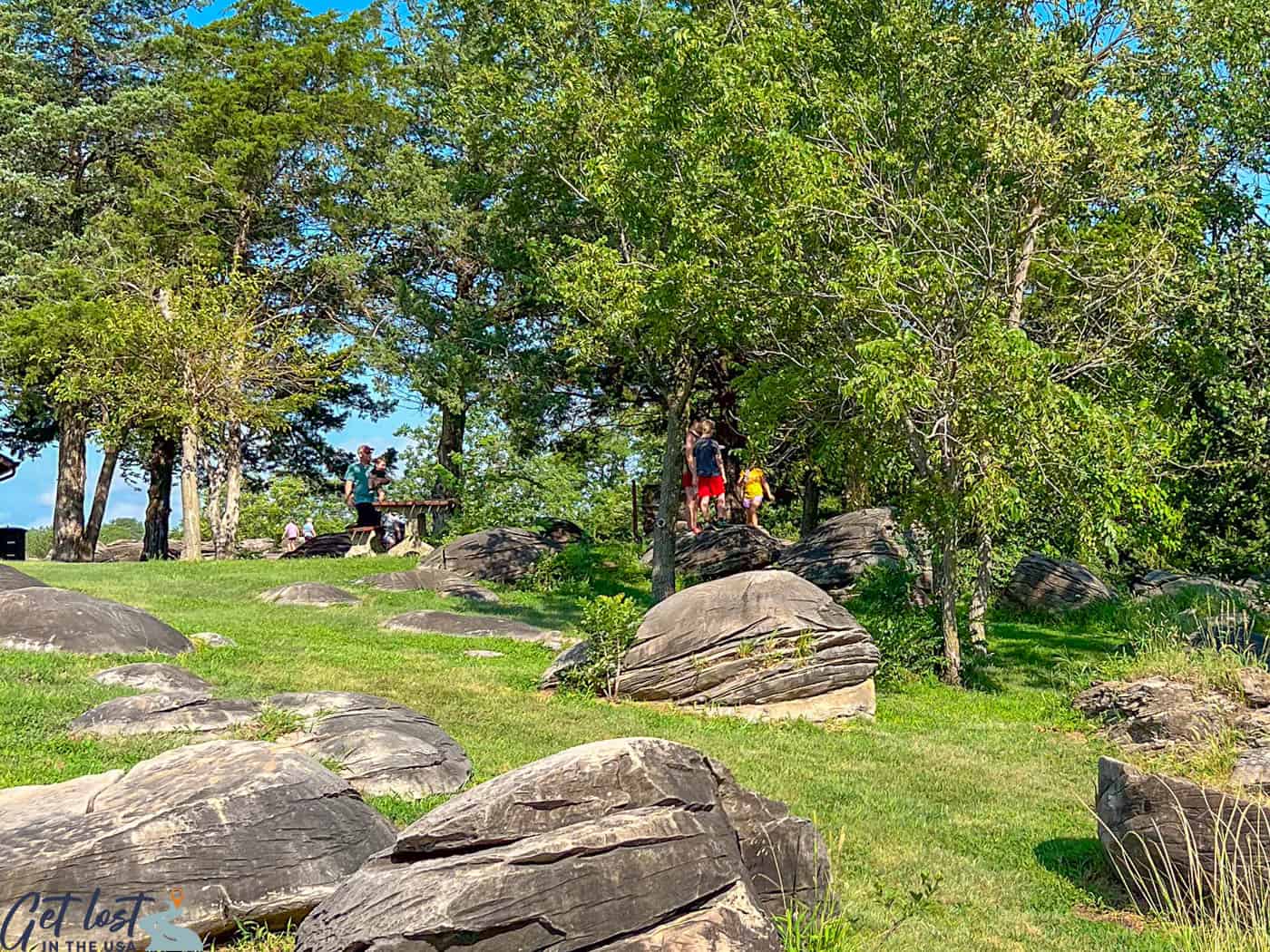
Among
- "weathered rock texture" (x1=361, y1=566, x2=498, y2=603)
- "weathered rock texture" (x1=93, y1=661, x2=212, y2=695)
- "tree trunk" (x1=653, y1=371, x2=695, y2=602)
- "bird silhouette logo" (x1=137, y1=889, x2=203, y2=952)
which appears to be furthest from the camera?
"weathered rock texture" (x1=361, y1=566, x2=498, y2=603)

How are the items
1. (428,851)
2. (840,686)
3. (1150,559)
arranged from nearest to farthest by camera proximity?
(428,851), (840,686), (1150,559)

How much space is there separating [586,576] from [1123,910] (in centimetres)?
1664

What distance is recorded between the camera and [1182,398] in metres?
16.3

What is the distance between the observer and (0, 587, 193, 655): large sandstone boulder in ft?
39.2

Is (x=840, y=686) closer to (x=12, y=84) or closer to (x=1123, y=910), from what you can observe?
(x=1123, y=910)

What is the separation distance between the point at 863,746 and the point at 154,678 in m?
6.97

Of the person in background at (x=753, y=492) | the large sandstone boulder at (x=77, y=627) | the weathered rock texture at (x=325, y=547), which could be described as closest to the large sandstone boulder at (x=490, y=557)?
the person in background at (x=753, y=492)

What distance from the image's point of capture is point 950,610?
588 inches

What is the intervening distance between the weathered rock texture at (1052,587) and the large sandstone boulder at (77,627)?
14673 mm

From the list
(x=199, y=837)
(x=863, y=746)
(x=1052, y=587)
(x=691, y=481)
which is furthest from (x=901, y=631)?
(x=199, y=837)

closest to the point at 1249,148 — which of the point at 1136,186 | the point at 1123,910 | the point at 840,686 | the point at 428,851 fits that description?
the point at 1136,186

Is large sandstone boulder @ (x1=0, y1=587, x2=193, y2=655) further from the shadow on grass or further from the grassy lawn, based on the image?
A: the shadow on grass

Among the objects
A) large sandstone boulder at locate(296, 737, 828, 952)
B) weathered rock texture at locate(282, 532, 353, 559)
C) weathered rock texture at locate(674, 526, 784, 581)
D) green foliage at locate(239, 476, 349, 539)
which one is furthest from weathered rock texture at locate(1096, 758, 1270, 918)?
green foliage at locate(239, 476, 349, 539)

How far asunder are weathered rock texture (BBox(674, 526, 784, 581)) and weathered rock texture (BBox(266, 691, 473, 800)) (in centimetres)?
1349
